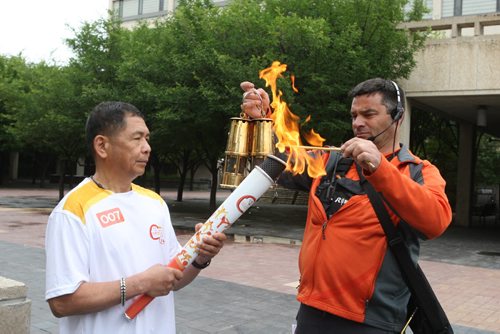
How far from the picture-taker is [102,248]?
2.08m

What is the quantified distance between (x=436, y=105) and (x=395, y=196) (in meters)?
15.0

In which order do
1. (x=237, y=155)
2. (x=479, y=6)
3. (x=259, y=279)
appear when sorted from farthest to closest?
(x=479, y=6) < (x=259, y=279) < (x=237, y=155)

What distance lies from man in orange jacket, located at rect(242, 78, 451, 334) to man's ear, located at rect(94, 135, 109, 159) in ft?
2.10

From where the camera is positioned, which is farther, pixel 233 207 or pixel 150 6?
pixel 150 6

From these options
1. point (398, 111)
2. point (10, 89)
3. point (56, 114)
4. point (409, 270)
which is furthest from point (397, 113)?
point (10, 89)

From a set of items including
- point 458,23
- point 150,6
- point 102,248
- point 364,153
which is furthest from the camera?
point 150,6

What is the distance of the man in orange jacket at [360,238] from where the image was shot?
7.39ft

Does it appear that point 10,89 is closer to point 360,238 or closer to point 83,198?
point 83,198

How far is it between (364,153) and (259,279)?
6.75 metres

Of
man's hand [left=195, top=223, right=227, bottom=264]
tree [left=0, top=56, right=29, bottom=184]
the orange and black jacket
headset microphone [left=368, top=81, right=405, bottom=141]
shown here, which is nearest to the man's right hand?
man's hand [left=195, top=223, right=227, bottom=264]

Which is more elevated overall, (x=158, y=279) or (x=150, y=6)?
(x=150, y=6)

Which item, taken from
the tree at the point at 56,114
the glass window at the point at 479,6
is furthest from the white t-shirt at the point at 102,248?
the glass window at the point at 479,6

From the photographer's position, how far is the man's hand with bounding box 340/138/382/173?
6.45ft

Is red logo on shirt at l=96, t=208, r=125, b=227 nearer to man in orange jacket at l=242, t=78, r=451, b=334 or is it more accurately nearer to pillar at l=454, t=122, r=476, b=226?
man in orange jacket at l=242, t=78, r=451, b=334
